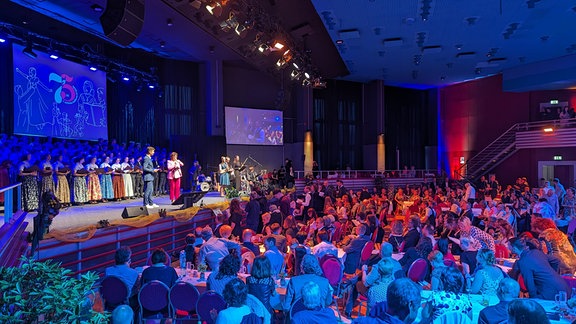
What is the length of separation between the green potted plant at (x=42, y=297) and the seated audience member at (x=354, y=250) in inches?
186

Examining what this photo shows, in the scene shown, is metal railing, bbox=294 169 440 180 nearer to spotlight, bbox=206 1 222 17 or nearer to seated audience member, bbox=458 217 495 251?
spotlight, bbox=206 1 222 17

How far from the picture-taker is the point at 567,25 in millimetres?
14484

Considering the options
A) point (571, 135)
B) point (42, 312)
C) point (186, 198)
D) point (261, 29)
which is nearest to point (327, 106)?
point (571, 135)

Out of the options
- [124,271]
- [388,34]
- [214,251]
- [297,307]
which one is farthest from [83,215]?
[388,34]

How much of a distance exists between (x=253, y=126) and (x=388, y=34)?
27.9ft

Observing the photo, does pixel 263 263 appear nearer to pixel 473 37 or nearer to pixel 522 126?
pixel 473 37

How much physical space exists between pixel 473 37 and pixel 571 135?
7.28m

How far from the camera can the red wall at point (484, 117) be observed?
21.7 m

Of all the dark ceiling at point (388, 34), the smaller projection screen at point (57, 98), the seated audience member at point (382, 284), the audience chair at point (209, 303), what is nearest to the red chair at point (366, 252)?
the seated audience member at point (382, 284)

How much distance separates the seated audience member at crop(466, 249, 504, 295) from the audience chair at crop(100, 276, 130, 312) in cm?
355

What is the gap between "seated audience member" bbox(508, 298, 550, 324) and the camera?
7.89 feet

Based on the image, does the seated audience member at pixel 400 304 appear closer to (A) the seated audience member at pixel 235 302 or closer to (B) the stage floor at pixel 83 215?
(A) the seated audience member at pixel 235 302

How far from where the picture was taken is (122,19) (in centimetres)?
699

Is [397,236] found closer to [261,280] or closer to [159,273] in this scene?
[261,280]
